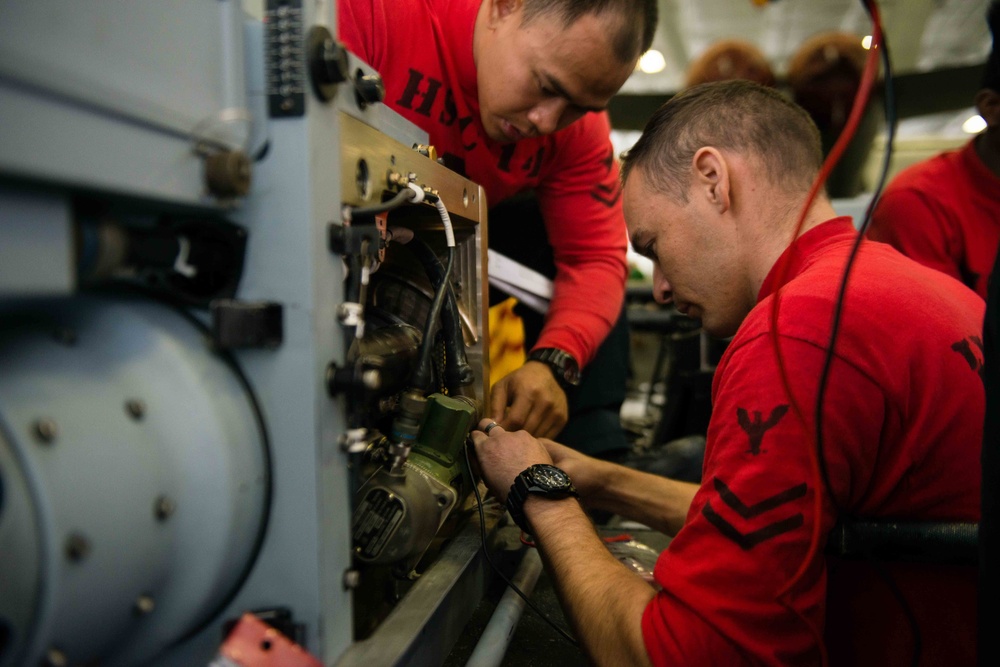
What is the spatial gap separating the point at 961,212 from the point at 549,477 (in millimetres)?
1546

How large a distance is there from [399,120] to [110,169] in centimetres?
46

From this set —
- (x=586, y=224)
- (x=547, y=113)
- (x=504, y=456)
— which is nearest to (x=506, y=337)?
(x=586, y=224)

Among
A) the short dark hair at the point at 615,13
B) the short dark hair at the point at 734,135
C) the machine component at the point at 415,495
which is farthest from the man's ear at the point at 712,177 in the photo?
the machine component at the point at 415,495

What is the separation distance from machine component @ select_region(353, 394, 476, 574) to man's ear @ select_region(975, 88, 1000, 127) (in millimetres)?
1682

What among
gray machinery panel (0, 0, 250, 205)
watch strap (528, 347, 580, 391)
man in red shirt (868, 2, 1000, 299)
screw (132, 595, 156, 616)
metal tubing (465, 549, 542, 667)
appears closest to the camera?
gray machinery panel (0, 0, 250, 205)

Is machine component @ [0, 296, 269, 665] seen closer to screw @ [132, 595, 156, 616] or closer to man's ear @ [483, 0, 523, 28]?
screw @ [132, 595, 156, 616]

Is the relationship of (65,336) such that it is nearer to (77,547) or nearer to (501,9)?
(77,547)

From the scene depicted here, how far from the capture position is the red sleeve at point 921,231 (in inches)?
73.3

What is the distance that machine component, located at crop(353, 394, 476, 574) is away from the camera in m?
0.77

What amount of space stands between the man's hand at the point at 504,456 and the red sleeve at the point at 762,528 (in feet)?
1.07

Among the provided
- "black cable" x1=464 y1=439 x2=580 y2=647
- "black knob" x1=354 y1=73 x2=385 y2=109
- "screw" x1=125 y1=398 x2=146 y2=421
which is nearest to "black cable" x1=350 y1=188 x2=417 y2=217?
"black knob" x1=354 y1=73 x2=385 y2=109

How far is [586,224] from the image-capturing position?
69.1 inches

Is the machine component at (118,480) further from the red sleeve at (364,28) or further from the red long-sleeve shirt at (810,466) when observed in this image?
the red sleeve at (364,28)

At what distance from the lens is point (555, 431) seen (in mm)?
1417
